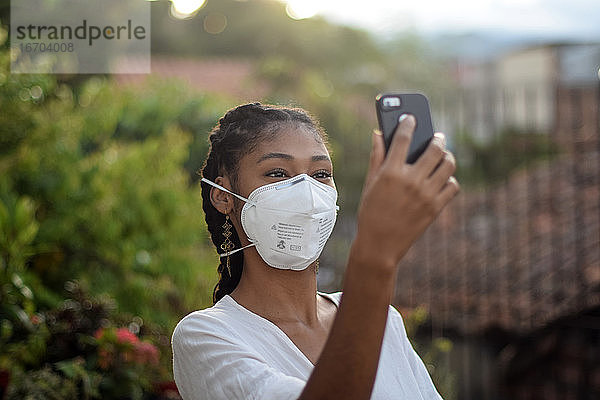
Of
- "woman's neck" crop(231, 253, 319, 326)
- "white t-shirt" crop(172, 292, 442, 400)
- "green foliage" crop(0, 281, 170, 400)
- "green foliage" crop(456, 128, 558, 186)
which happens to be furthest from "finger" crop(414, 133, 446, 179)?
"green foliage" crop(456, 128, 558, 186)

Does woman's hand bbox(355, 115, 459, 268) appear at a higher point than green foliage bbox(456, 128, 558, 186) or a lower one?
lower

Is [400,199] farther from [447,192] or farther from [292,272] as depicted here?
[292,272]

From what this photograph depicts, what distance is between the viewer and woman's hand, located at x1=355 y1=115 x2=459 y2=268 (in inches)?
49.5

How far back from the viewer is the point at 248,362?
1.61 meters

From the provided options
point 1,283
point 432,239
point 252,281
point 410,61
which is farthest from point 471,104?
point 410,61

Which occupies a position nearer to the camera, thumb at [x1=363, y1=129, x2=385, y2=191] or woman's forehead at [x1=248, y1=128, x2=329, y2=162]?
thumb at [x1=363, y1=129, x2=385, y2=191]

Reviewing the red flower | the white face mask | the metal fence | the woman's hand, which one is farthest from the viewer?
the metal fence

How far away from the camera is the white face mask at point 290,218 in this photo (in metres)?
1.90

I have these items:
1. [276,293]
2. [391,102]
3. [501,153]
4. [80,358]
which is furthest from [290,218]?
[501,153]

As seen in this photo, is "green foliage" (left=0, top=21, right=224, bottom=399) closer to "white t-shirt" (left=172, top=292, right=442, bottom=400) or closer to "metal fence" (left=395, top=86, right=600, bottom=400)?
"white t-shirt" (left=172, top=292, right=442, bottom=400)

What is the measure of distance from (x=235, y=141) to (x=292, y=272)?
378 mm

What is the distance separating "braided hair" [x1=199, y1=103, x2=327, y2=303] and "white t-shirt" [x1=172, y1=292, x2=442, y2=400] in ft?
0.73

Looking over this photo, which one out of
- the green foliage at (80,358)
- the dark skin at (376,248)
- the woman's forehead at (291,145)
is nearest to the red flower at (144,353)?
the green foliage at (80,358)

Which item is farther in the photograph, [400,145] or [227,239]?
[227,239]
